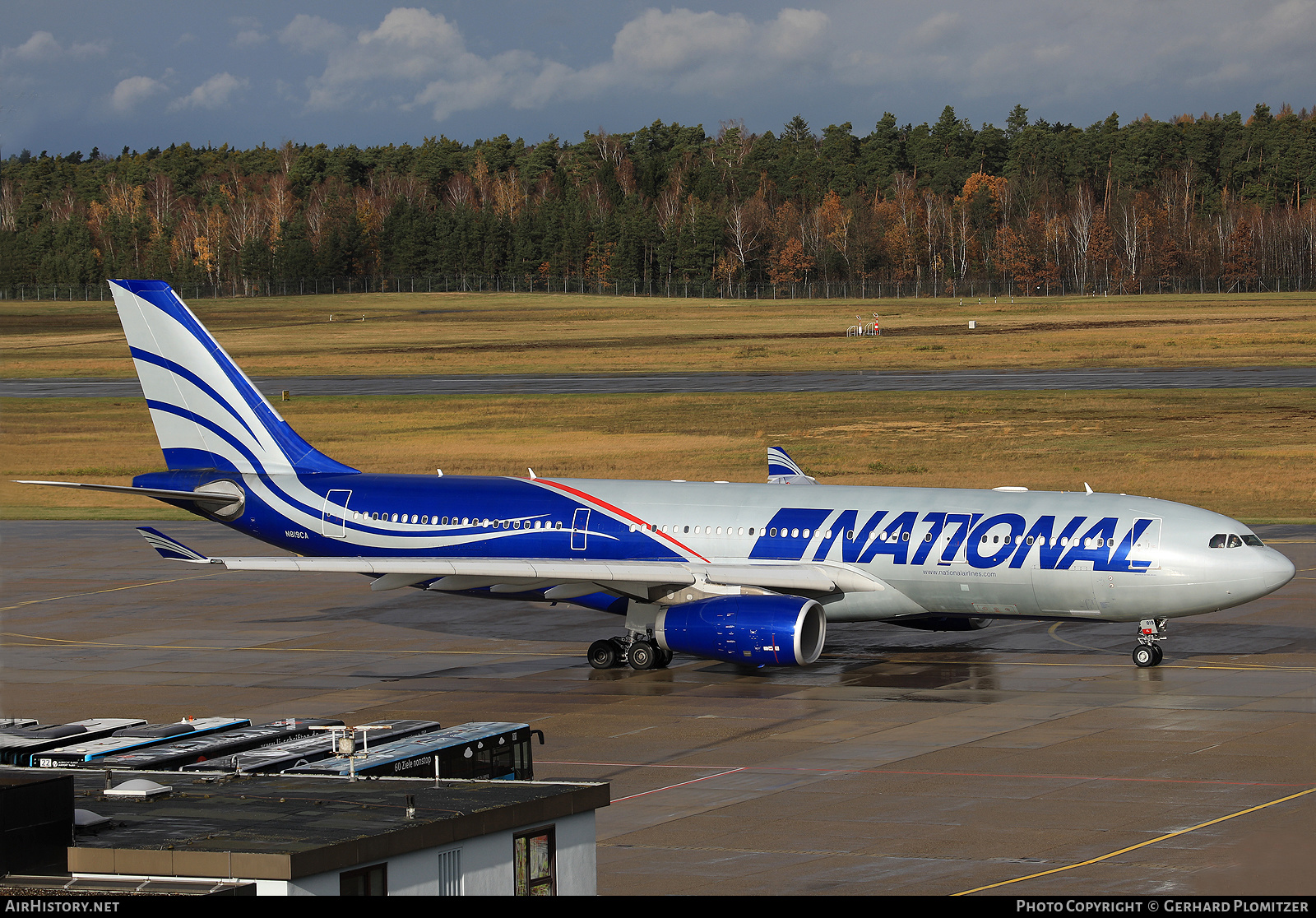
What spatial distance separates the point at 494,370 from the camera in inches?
5379

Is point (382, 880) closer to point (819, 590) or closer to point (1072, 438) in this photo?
point (819, 590)

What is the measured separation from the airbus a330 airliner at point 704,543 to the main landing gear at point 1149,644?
0.15ft

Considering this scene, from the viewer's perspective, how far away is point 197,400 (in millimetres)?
44656

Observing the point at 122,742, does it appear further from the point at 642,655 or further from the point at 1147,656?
the point at 1147,656

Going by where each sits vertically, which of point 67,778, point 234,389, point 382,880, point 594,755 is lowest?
point 594,755

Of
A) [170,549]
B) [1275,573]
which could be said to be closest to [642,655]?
[170,549]

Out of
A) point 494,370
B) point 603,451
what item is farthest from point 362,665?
point 494,370

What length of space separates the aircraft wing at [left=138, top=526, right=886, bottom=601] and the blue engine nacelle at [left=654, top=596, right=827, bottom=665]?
3.46 ft

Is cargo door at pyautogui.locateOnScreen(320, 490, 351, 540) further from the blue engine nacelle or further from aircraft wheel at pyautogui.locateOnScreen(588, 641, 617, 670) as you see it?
the blue engine nacelle

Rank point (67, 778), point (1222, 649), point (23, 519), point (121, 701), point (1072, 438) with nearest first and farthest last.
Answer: point (67, 778) < point (121, 701) < point (1222, 649) < point (23, 519) < point (1072, 438)

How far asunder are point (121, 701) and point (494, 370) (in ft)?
334

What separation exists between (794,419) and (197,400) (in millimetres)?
56345

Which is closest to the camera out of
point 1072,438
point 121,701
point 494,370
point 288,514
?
point 121,701

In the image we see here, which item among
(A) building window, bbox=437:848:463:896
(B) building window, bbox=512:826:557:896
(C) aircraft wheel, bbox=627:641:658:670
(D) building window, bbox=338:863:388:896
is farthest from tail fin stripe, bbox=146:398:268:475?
(D) building window, bbox=338:863:388:896
